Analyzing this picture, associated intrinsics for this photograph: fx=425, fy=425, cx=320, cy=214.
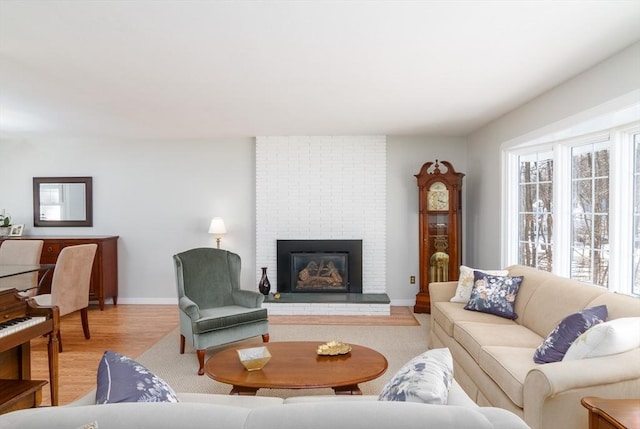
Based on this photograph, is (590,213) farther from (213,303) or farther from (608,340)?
(213,303)

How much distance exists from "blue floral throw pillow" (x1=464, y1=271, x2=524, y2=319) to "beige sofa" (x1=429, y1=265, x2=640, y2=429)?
0.05 meters

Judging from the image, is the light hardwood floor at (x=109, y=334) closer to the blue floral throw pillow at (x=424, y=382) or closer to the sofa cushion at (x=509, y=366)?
the sofa cushion at (x=509, y=366)

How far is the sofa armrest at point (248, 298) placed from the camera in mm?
4137

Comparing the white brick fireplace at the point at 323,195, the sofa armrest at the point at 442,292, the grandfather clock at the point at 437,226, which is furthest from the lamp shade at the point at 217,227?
the sofa armrest at the point at 442,292

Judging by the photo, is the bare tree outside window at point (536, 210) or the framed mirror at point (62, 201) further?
the framed mirror at point (62, 201)

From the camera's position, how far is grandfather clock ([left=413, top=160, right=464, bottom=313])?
17.9 ft

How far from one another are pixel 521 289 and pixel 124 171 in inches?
211

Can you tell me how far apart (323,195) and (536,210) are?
8.83ft

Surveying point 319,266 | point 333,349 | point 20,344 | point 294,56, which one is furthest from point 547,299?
point 20,344

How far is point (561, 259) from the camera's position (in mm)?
3857

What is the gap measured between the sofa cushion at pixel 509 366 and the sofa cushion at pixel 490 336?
0.10m

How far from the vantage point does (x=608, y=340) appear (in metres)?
2.08

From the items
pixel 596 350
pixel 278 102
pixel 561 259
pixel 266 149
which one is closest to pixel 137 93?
pixel 278 102

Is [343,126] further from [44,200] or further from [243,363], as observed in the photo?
Answer: [44,200]
